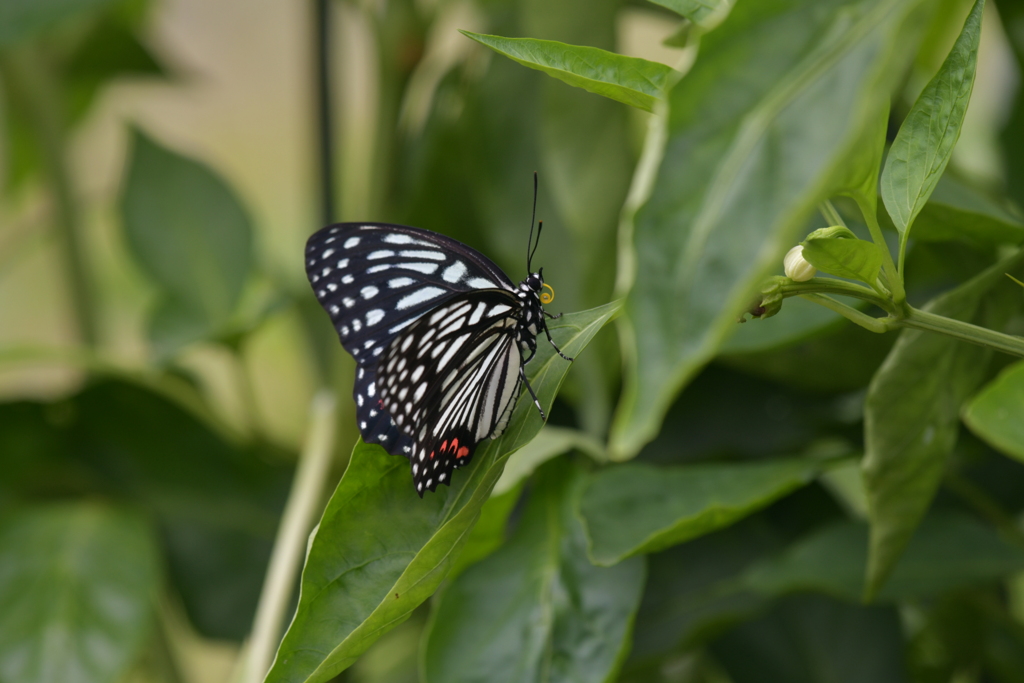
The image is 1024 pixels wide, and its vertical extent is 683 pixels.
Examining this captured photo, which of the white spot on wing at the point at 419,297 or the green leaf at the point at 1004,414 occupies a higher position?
the green leaf at the point at 1004,414

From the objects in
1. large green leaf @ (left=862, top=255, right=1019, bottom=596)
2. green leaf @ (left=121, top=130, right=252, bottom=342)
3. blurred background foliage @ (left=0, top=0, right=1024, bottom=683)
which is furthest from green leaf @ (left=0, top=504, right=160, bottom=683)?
large green leaf @ (left=862, top=255, right=1019, bottom=596)

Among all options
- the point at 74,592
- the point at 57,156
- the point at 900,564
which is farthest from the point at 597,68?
the point at 57,156

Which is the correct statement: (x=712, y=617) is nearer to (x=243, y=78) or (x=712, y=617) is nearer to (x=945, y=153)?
(x=945, y=153)

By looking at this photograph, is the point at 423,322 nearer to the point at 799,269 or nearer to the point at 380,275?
the point at 380,275

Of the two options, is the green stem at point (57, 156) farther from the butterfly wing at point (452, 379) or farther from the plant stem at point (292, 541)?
the butterfly wing at point (452, 379)

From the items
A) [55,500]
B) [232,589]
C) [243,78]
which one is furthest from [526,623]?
[243,78]

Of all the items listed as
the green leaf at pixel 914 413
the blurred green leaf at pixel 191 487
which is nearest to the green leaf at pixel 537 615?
the green leaf at pixel 914 413

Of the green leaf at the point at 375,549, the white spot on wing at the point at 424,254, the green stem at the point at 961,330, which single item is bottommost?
the green leaf at the point at 375,549
